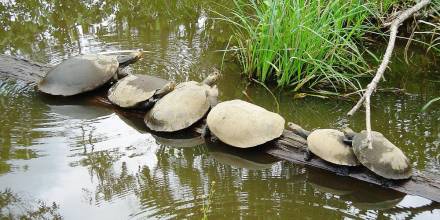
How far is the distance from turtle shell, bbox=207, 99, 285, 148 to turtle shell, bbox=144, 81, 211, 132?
0.16 meters

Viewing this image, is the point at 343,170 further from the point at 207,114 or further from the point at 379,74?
the point at 207,114

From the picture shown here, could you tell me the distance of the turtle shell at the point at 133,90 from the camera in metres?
3.61

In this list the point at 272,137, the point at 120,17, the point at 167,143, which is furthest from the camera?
the point at 120,17

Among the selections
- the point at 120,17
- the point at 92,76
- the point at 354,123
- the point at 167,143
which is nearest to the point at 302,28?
the point at 354,123

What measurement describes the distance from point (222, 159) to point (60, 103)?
5.14ft

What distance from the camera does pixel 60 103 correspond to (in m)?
3.95

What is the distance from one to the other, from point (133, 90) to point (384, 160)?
1895 mm

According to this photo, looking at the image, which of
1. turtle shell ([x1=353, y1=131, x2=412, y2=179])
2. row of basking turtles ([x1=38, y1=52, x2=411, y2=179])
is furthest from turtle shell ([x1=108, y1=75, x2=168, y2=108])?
turtle shell ([x1=353, y1=131, x2=412, y2=179])

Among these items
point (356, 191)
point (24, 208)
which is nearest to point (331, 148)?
point (356, 191)

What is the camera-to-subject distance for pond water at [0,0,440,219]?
8.80 ft

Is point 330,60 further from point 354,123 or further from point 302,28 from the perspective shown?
point 354,123

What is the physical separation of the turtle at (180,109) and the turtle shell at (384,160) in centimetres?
113

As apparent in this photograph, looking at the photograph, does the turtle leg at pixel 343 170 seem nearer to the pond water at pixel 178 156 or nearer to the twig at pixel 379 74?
the pond water at pixel 178 156

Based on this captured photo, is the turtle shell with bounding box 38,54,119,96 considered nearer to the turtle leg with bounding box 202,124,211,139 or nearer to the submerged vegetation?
the turtle leg with bounding box 202,124,211,139
